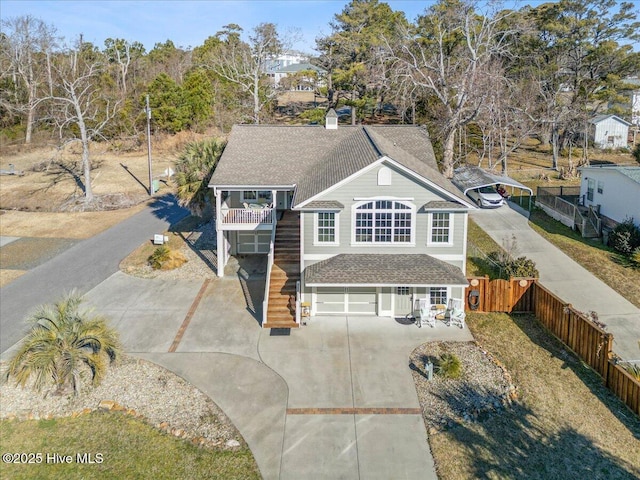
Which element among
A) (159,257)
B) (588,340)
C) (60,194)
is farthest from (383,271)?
(60,194)

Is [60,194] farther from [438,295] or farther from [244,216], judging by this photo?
[438,295]

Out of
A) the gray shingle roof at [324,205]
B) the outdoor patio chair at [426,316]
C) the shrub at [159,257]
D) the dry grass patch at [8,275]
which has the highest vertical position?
the gray shingle roof at [324,205]

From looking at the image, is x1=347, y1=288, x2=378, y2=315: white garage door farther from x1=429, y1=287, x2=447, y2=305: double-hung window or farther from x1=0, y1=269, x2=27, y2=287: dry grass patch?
x1=0, y1=269, x2=27, y2=287: dry grass patch

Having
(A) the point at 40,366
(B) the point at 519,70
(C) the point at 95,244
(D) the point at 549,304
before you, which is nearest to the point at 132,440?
(A) the point at 40,366

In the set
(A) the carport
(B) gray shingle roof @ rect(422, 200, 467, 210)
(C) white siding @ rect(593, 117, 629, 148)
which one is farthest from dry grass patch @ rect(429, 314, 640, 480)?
(C) white siding @ rect(593, 117, 629, 148)

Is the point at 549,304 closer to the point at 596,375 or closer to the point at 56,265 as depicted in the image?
the point at 596,375

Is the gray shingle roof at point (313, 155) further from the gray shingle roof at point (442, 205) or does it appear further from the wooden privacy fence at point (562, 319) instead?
the wooden privacy fence at point (562, 319)

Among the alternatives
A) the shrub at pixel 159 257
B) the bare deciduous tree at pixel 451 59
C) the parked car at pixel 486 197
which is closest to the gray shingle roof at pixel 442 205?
the shrub at pixel 159 257
